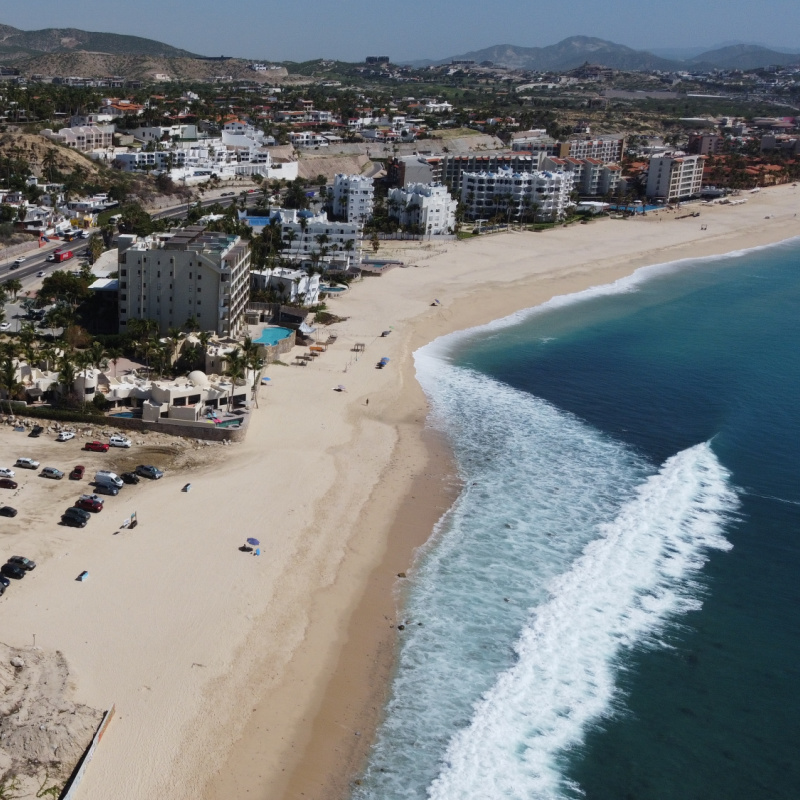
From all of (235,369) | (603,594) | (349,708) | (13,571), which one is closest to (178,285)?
(235,369)

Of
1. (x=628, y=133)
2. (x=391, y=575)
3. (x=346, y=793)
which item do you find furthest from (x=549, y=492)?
(x=628, y=133)

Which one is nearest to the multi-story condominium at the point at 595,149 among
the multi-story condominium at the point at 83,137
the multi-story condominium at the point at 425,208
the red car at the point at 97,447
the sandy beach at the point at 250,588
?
the multi-story condominium at the point at 425,208

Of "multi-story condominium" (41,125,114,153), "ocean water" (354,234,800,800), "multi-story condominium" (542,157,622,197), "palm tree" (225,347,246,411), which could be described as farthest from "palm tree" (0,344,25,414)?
"multi-story condominium" (542,157,622,197)

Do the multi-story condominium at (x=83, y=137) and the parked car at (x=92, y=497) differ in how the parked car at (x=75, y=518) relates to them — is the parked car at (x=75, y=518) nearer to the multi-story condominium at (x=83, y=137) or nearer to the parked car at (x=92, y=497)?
the parked car at (x=92, y=497)

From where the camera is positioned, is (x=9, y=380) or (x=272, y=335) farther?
(x=272, y=335)

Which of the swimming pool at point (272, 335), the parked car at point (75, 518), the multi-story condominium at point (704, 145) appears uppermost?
the multi-story condominium at point (704, 145)

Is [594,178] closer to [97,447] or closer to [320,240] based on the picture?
[320,240]

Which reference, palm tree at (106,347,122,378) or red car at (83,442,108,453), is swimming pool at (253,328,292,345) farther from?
red car at (83,442,108,453)
